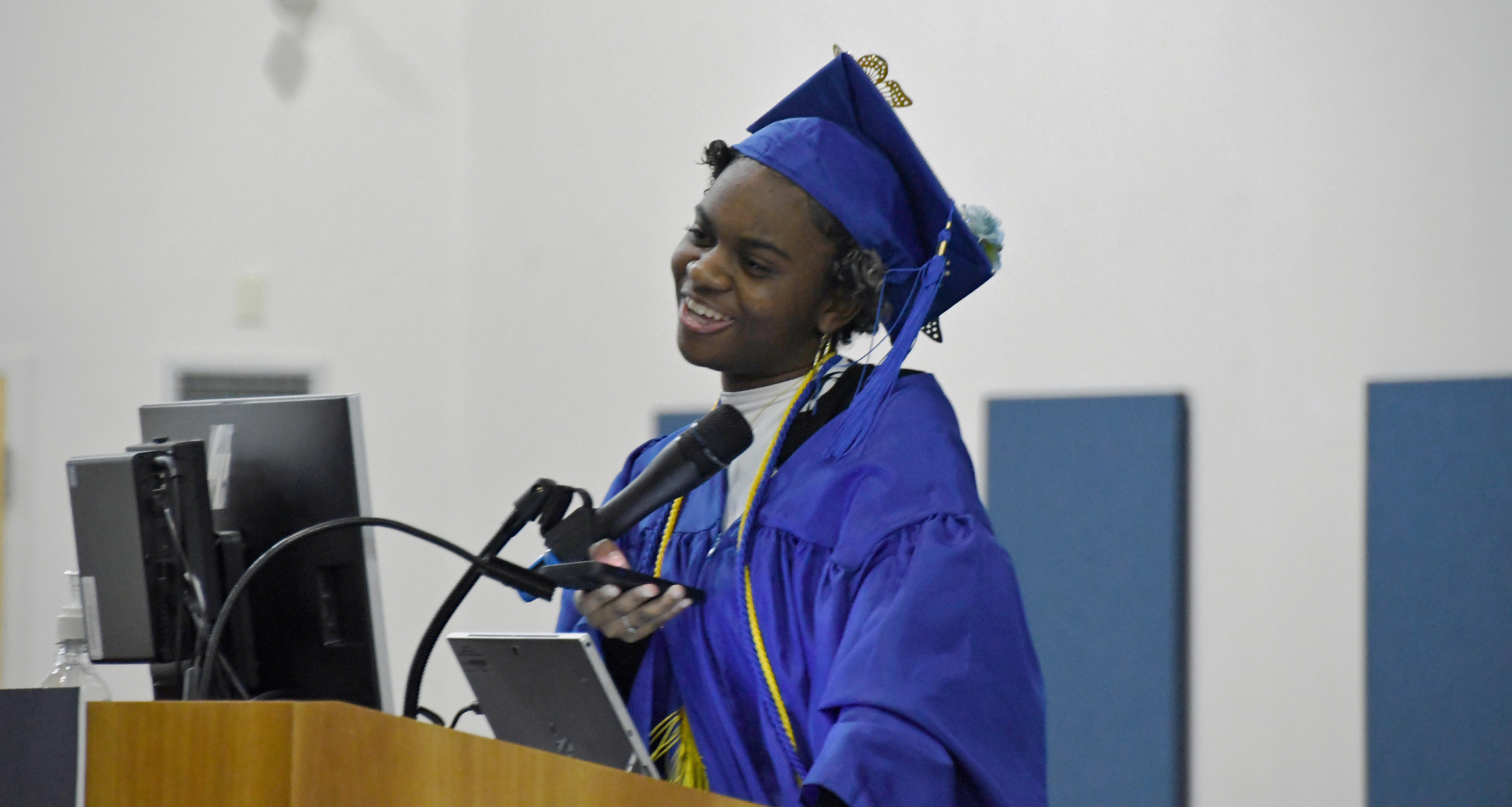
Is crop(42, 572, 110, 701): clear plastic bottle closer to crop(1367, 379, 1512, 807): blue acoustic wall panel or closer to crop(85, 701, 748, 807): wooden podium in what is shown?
crop(85, 701, 748, 807): wooden podium

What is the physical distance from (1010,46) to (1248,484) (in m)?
1.21

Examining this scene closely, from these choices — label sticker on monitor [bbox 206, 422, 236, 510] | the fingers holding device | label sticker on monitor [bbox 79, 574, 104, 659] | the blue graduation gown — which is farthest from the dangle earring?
label sticker on monitor [bbox 79, 574, 104, 659]

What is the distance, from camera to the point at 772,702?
4.88 ft

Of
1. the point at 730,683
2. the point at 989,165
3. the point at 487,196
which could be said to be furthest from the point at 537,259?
the point at 730,683

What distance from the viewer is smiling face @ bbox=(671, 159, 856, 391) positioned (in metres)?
1.68

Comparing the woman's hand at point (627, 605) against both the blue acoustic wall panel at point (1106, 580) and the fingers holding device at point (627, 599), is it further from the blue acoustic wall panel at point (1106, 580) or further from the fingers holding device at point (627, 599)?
the blue acoustic wall panel at point (1106, 580)

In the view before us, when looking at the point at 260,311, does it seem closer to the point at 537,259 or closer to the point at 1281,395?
the point at 537,259

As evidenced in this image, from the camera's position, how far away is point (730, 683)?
1.55m

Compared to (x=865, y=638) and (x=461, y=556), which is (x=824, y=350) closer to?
(x=865, y=638)

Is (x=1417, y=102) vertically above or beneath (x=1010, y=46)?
beneath

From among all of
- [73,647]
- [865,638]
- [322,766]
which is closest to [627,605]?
[865,638]

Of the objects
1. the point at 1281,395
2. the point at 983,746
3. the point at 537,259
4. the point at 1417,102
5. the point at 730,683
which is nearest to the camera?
the point at 983,746

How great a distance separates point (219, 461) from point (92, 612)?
239mm

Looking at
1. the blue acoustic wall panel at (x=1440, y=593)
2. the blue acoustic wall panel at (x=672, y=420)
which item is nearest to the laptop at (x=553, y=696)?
the blue acoustic wall panel at (x=1440, y=593)
